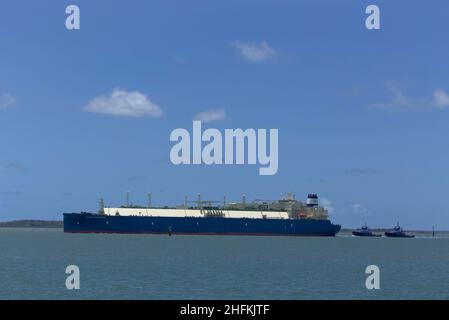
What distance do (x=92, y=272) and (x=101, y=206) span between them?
323 feet

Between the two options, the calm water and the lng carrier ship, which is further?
the lng carrier ship

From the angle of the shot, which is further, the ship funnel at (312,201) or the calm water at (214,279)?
the ship funnel at (312,201)

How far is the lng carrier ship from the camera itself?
140 m

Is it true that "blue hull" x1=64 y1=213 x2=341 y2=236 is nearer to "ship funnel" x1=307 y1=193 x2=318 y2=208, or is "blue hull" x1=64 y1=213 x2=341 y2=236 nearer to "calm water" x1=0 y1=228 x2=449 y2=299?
"ship funnel" x1=307 y1=193 x2=318 y2=208

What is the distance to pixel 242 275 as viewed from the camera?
4747cm

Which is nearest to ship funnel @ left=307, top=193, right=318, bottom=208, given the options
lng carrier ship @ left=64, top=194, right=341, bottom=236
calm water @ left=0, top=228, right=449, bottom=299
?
lng carrier ship @ left=64, top=194, right=341, bottom=236

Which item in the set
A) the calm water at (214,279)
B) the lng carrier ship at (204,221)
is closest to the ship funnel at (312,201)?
the lng carrier ship at (204,221)

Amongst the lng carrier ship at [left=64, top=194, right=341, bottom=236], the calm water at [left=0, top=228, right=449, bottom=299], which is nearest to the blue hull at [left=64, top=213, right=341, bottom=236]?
the lng carrier ship at [left=64, top=194, right=341, bottom=236]

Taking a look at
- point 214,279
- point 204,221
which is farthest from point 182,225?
point 214,279

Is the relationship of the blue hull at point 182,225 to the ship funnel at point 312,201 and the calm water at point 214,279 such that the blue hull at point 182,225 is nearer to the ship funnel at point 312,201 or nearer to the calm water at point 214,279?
the ship funnel at point 312,201

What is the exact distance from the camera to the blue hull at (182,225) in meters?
139
